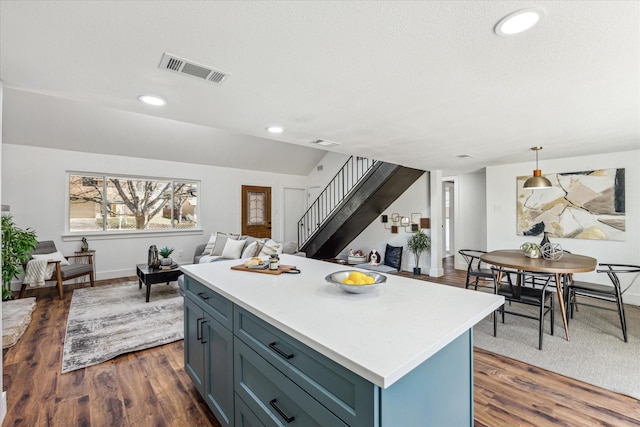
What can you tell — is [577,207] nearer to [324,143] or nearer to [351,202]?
[351,202]

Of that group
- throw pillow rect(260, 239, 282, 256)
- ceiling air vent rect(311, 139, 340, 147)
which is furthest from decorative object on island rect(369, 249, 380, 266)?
ceiling air vent rect(311, 139, 340, 147)

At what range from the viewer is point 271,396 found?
4.12 ft

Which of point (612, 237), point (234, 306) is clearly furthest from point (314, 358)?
point (612, 237)

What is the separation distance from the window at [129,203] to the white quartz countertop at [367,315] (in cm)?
489

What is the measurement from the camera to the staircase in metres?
5.38

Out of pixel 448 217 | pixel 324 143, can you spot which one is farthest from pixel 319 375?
pixel 448 217

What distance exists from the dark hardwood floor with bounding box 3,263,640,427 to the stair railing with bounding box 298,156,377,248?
4.62m

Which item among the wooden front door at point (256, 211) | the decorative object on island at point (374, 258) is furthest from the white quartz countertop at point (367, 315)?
the wooden front door at point (256, 211)

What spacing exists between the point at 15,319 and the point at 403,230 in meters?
6.12

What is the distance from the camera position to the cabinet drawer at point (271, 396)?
1.03m

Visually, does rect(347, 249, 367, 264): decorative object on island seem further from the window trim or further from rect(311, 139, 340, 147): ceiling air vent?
rect(311, 139, 340, 147): ceiling air vent

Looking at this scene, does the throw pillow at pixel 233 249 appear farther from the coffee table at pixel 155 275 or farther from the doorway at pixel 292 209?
the doorway at pixel 292 209

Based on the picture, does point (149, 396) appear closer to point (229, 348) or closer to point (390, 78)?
point (229, 348)

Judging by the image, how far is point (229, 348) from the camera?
5.11 feet
